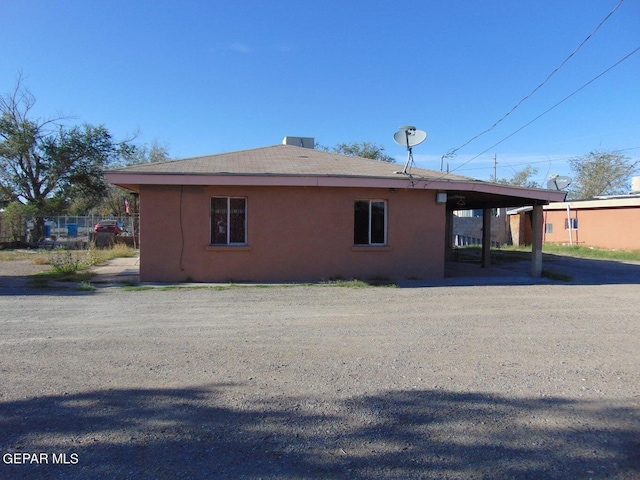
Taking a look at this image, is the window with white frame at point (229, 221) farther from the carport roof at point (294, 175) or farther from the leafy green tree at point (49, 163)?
the leafy green tree at point (49, 163)

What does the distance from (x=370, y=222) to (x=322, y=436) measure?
409 inches

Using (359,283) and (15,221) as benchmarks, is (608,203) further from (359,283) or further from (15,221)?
(15,221)

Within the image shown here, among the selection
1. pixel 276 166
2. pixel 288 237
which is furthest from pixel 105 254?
pixel 288 237

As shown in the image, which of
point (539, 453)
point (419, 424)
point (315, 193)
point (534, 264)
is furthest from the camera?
point (534, 264)

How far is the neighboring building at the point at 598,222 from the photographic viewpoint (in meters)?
26.2

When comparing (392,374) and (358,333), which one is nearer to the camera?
(392,374)

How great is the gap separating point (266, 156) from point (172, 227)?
13.7 feet

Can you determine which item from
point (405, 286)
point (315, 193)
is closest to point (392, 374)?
point (405, 286)

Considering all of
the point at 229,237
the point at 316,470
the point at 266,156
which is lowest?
the point at 316,470

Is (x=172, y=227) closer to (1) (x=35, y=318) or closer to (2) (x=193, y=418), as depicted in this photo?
(1) (x=35, y=318)

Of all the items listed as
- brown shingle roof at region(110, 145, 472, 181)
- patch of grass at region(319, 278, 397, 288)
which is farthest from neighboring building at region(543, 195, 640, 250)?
patch of grass at region(319, 278, 397, 288)

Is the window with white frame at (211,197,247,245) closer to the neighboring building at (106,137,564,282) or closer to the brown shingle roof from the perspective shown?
the neighboring building at (106,137,564,282)

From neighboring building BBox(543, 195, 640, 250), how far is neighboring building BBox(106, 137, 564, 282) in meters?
16.0

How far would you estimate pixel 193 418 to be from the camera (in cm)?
376
